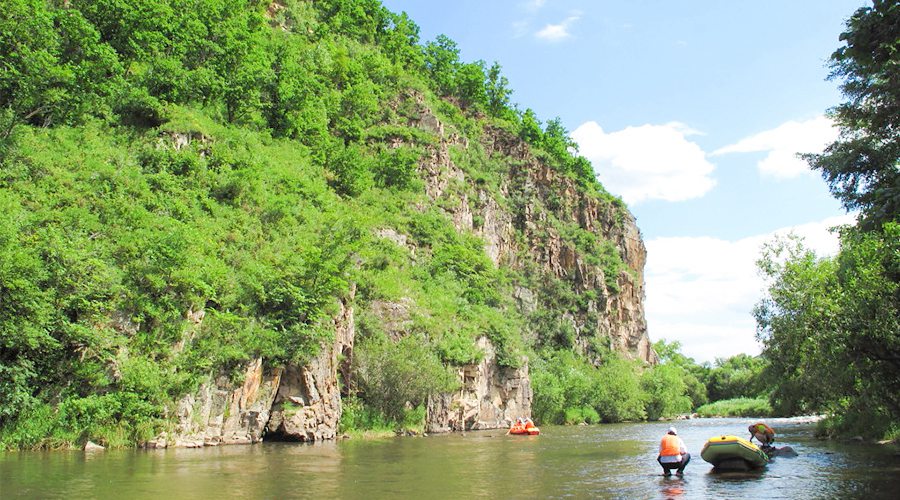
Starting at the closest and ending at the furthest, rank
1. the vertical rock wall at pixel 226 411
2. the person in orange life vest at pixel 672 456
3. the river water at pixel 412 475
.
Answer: the river water at pixel 412 475 < the person in orange life vest at pixel 672 456 < the vertical rock wall at pixel 226 411

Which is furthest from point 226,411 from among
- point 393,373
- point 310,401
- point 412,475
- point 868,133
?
point 868,133

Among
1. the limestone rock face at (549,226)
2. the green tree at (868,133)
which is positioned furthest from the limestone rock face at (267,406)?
the limestone rock face at (549,226)

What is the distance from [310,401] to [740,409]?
8122 centimetres

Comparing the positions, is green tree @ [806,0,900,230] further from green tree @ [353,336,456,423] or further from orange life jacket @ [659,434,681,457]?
green tree @ [353,336,456,423]

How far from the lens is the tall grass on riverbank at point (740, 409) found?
292ft

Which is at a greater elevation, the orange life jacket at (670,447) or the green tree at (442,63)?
the green tree at (442,63)

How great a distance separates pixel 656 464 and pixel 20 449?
23.4 m

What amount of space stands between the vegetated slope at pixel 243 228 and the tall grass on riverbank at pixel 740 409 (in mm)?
16880

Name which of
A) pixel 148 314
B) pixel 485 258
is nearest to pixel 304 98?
pixel 485 258

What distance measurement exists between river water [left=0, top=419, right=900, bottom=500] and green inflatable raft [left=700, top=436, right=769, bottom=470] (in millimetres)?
529

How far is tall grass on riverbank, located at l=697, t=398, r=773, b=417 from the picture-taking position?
89.1 m

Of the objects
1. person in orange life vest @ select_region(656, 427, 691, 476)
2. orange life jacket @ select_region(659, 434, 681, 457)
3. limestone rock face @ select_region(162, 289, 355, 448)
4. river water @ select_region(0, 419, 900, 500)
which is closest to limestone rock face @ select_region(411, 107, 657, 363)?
limestone rock face @ select_region(162, 289, 355, 448)

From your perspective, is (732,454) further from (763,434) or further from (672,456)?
(763,434)

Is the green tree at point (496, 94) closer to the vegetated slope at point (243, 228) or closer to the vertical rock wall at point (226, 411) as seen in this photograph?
Answer: the vegetated slope at point (243, 228)
